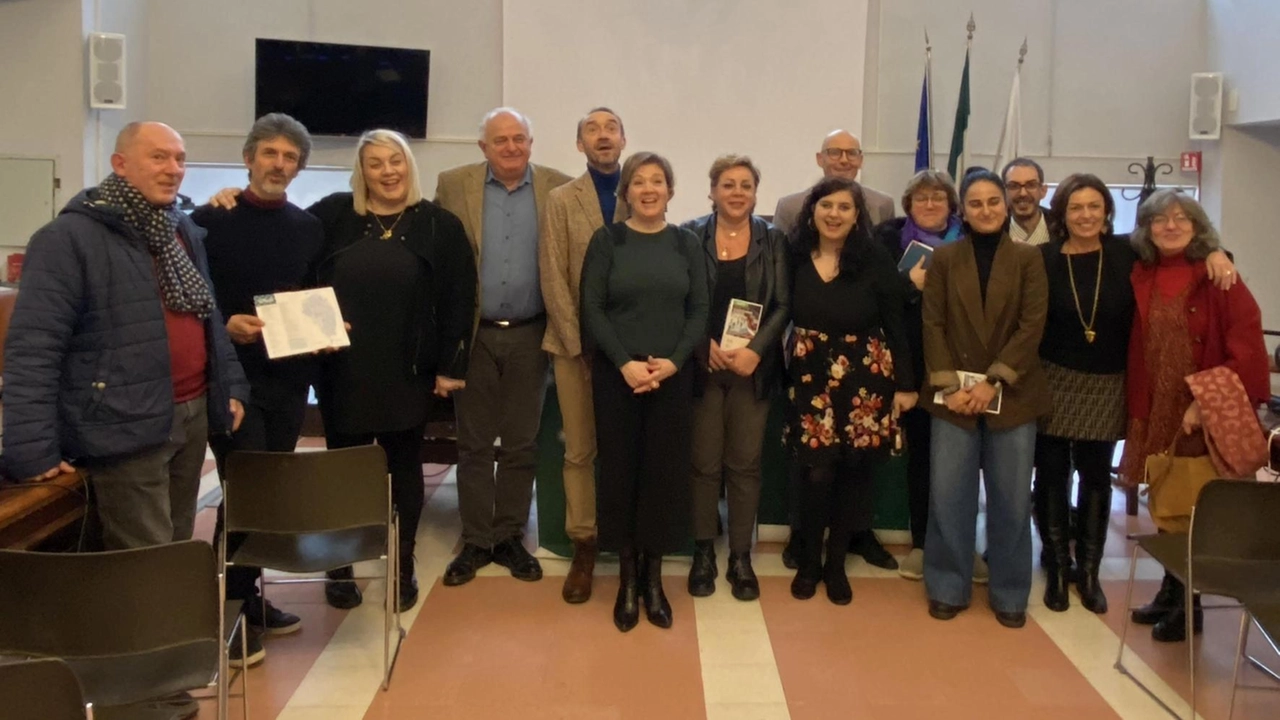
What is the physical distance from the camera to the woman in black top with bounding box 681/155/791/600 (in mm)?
3436

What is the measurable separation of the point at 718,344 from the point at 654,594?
94cm

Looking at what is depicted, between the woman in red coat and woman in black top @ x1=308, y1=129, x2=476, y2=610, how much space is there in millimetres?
2388

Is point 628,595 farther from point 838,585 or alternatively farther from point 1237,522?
point 1237,522

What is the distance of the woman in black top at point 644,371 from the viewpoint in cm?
328

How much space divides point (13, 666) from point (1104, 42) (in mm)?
7634

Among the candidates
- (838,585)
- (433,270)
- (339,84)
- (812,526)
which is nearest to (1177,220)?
(812,526)

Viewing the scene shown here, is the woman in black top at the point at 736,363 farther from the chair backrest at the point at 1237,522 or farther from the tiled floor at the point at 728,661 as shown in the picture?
the chair backrest at the point at 1237,522

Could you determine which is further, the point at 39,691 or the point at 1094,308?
the point at 1094,308

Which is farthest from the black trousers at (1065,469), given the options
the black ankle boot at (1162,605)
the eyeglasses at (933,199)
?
the eyeglasses at (933,199)

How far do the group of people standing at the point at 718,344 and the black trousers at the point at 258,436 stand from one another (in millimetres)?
10

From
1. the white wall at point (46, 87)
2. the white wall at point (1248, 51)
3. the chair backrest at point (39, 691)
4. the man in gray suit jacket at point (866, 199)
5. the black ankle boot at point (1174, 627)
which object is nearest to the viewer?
the chair backrest at point (39, 691)

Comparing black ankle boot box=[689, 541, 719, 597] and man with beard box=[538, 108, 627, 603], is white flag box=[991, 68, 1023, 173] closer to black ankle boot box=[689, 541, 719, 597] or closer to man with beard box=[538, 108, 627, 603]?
man with beard box=[538, 108, 627, 603]

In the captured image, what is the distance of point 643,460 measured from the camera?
11.0 feet

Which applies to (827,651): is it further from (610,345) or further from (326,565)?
(326,565)
